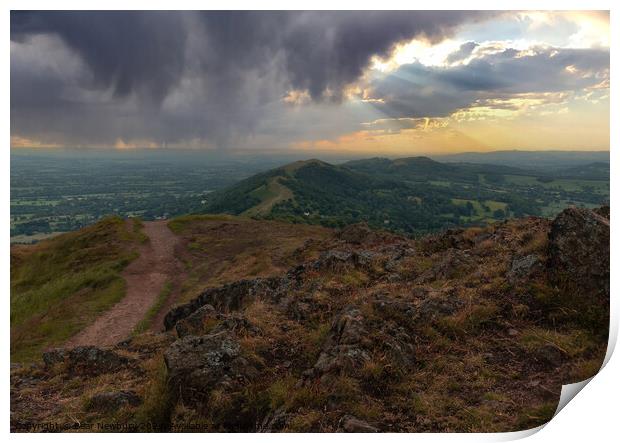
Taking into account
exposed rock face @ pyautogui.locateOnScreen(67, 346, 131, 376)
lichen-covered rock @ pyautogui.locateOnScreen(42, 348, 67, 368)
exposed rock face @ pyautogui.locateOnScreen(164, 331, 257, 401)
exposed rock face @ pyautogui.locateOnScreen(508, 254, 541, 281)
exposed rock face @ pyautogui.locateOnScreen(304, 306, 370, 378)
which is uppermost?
exposed rock face @ pyautogui.locateOnScreen(508, 254, 541, 281)

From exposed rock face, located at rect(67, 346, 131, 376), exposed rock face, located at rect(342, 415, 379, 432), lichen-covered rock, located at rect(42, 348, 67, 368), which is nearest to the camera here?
exposed rock face, located at rect(342, 415, 379, 432)

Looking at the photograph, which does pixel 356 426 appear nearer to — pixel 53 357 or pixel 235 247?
pixel 53 357

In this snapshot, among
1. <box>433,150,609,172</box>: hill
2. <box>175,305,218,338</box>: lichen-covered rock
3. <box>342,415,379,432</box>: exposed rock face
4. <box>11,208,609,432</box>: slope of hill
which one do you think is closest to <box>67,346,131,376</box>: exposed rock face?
<box>11,208,609,432</box>: slope of hill

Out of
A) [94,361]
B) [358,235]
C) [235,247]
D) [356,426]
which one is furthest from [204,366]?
[235,247]

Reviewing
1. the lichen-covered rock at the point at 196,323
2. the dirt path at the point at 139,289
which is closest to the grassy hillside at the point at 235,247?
the dirt path at the point at 139,289

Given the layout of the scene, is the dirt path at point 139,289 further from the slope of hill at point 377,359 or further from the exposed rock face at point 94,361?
the slope of hill at point 377,359

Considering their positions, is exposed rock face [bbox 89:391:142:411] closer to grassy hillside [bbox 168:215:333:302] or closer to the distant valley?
the distant valley

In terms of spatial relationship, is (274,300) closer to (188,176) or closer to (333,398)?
(333,398)

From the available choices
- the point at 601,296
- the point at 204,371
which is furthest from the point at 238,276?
the point at 601,296
